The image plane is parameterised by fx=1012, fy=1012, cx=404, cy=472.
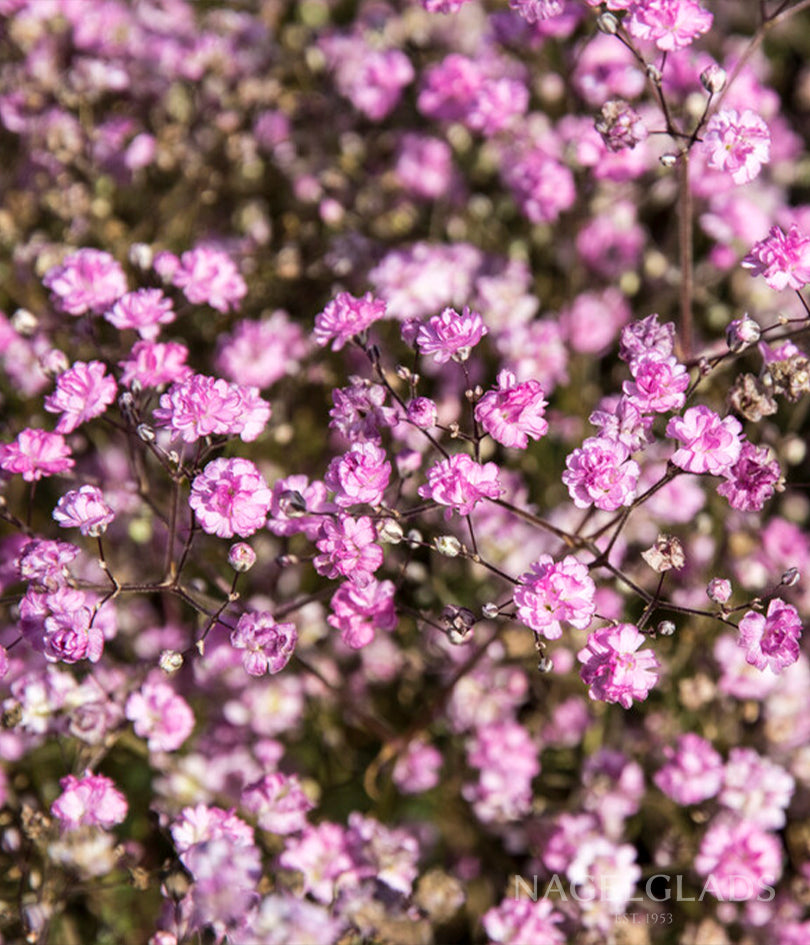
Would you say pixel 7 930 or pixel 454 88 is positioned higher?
pixel 454 88

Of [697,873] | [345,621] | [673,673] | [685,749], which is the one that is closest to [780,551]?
[673,673]

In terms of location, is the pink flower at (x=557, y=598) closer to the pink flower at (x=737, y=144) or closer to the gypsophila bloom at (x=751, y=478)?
the gypsophila bloom at (x=751, y=478)

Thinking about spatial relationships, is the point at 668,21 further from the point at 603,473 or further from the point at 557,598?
the point at 557,598

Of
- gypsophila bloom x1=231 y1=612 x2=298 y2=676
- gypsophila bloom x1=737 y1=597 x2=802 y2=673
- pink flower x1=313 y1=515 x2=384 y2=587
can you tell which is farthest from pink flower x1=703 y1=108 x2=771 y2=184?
gypsophila bloom x1=231 y1=612 x2=298 y2=676

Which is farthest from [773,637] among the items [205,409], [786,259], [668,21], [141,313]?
[141,313]

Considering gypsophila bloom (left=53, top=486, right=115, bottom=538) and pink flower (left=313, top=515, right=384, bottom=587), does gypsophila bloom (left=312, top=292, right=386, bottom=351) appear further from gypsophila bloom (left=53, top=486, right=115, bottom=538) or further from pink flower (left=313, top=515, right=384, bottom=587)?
gypsophila bloom (left=53, top=486, right=115, bottom=538)

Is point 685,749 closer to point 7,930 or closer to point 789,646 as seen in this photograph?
point 789,646

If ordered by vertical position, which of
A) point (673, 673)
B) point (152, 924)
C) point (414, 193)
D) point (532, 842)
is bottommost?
point (152, 924)
